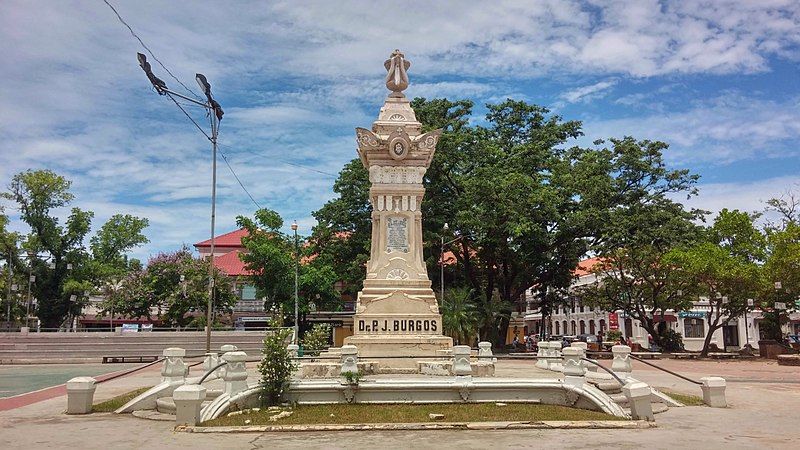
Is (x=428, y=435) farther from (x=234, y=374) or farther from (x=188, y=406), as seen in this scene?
(x=234, y=374)

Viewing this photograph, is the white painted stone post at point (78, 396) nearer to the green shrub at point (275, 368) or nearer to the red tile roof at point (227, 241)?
the green shrub at point (275, 368)

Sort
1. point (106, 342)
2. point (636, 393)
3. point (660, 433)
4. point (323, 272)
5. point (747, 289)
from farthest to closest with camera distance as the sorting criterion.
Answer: point (323, 272) < point (106, 342) < point (747, 289) < point (636, 393) < point (660, 433)

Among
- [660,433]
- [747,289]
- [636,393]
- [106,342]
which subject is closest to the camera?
[660,433]

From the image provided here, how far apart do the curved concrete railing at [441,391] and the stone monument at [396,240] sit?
5.42m

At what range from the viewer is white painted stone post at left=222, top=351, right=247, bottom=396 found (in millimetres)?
13797

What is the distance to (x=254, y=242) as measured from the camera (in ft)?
150

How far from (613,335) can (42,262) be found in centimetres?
4576

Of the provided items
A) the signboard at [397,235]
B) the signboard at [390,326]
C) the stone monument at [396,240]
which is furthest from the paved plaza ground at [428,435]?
the signboard at [397,235]

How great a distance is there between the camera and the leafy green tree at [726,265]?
35.8 m

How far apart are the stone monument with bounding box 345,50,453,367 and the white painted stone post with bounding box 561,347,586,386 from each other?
19.8 ft

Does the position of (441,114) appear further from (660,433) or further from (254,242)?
(660,433)

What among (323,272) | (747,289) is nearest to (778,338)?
(747,289)

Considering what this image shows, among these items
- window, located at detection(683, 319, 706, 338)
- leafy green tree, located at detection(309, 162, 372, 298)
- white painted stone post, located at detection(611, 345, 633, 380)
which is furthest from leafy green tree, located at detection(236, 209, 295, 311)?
window, located at detection(683, 319, 706, 338)

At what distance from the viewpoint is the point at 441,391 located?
48.4 ft
